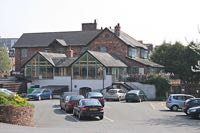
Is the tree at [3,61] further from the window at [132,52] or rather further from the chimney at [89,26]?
the window at [132,52]

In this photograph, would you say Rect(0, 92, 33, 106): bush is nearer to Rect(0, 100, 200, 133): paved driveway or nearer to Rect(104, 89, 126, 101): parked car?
Rect(0, 100, 200, 133): paved driveway

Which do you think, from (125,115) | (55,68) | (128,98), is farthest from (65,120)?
(55,68)

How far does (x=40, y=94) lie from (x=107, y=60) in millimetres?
13138

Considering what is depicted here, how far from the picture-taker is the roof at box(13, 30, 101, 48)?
74.9 metres

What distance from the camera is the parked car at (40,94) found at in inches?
2062

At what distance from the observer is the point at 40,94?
53125mm

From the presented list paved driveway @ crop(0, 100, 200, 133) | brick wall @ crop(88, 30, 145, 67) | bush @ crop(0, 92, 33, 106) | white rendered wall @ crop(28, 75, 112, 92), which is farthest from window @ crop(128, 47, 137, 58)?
bush @ crop(0, 92, 33, 106)

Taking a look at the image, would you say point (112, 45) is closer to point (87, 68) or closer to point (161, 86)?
point (87, 68)

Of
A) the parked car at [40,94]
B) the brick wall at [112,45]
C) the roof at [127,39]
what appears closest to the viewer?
the parked car at [40,94]

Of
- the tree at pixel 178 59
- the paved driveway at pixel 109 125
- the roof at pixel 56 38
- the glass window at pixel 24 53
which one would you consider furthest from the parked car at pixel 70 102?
the glass window at pixel 24 53

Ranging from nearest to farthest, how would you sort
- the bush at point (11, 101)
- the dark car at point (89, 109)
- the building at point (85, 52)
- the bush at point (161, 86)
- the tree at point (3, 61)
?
the bush at point (11, 101)
the dark car at point (89, 109)
the bush at point (161, 86)
the building at point (85, 52)
the tree at point (3, 61)

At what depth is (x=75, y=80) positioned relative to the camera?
61844mm

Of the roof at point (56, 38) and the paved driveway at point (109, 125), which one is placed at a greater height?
the roof at point (56, 38)

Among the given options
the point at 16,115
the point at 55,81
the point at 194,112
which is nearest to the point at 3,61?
the point at 55,81
